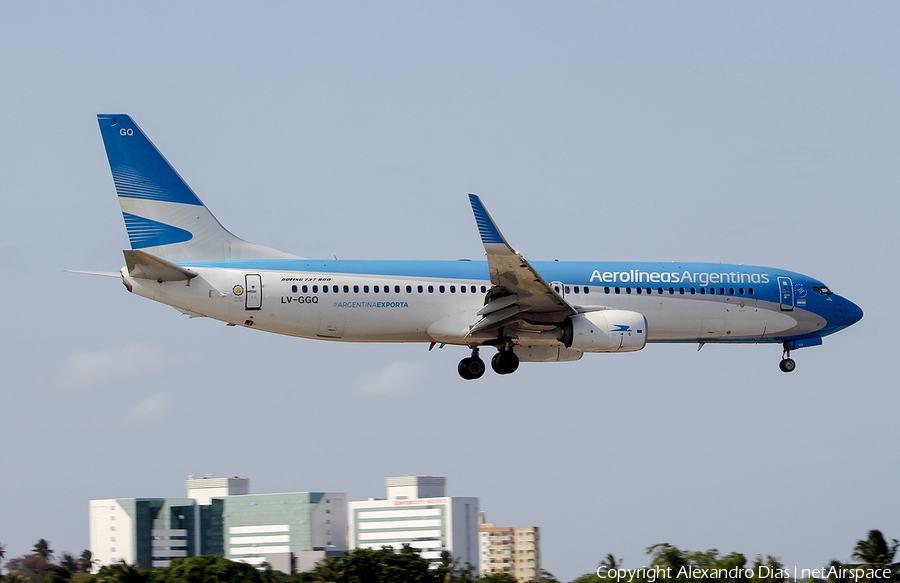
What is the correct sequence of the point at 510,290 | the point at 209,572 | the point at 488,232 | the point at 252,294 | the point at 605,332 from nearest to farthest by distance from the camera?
the point at 488,232
the point at 252,294
the point at 510,290
the point at 605,332
the point at 209,572

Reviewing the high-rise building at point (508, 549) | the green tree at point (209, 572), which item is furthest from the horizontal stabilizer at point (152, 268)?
the high-rise building at point (508, 549)

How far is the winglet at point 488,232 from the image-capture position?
33.1m

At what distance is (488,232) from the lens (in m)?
33.5

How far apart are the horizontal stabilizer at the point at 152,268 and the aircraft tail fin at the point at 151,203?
175 centimetres

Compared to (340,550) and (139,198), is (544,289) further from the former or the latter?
(340,550)

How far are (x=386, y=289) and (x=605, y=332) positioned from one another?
6.85m

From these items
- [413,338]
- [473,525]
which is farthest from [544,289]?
[473,525]

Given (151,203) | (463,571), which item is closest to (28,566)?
(463,571)

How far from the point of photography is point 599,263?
3909 centimetres

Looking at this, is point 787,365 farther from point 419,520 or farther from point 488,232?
point 419,520

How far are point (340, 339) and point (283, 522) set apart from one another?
73.0 meters

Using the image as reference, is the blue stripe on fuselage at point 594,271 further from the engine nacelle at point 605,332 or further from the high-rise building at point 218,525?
the high-rise building at point 218,525

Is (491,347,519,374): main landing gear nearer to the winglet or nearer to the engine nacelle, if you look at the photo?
the engine nacelle

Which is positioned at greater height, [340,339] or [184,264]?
[184,264]
